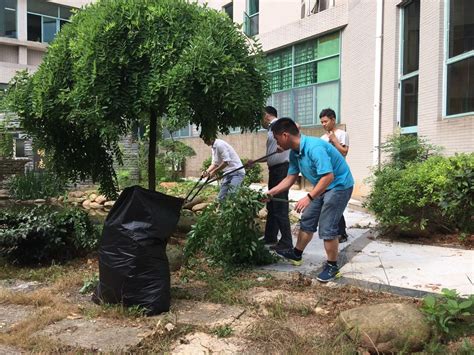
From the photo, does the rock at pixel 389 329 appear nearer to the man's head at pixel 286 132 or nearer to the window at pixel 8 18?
the man's head at pixel 286 132

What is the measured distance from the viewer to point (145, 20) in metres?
4.32

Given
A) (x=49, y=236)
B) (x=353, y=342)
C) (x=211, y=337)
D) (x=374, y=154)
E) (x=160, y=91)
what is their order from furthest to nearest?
(x=374, y=154), (x=49, y=236), (x=160, y=91), (x=211, y=337), (x=353, y=342)

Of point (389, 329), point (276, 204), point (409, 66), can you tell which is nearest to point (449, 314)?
point (389, 329)

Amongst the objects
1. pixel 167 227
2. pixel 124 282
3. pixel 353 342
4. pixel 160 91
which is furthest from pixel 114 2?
pixel 353 342

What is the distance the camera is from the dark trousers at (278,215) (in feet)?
19.0

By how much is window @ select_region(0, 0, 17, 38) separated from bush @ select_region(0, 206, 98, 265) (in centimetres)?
2145

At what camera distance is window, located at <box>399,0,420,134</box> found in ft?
31.0

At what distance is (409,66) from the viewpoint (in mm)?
9727

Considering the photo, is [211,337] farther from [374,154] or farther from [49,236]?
[374,154]

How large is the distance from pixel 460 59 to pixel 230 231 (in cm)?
523

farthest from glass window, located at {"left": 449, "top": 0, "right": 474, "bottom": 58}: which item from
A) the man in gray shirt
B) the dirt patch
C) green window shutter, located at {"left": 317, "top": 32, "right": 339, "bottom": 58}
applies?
the dirt patch

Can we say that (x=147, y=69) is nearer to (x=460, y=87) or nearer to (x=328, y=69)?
(x=460, y=87)

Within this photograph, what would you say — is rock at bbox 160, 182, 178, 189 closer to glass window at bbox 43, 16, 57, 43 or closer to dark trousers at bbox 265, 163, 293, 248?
dark trousers at bbox 265, 163, 293, 248

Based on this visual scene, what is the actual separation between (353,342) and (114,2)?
11.4 ft
